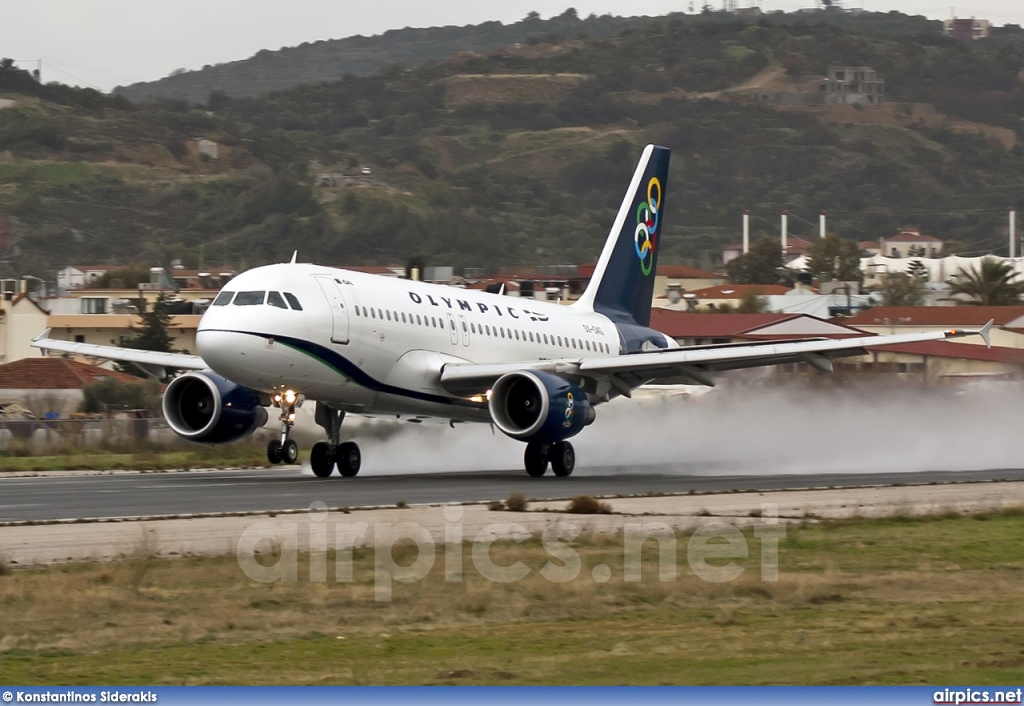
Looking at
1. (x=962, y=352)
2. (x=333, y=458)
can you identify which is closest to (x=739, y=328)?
(x=962, y=352)

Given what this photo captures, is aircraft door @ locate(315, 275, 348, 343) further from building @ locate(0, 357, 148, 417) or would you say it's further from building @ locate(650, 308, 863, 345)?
building @ locate(650, 308, 863, 345)

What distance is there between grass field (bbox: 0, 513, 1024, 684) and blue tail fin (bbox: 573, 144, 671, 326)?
2614cm

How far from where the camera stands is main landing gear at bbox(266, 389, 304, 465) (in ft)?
107

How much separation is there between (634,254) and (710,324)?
50.2 meters

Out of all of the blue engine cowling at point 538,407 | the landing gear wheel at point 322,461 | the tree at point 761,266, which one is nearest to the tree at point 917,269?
the tree at point 761,266

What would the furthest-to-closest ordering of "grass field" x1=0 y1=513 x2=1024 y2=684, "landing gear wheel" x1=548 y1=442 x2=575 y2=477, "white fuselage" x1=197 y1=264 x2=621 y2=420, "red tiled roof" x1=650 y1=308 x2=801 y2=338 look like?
"red tiled roof" x1=650 y1=308 x2=801 y2=338, "landing gear wheel" x1=548 y1=442 x2=575 y2=477, "white fuselage" x1=197 y1=264 x2=621 y2=420, "grass field" x1=0 y1=513 x2=1024 y2=684

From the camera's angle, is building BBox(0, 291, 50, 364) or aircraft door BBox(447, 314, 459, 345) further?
building BBox(0, 291, 50, 364)

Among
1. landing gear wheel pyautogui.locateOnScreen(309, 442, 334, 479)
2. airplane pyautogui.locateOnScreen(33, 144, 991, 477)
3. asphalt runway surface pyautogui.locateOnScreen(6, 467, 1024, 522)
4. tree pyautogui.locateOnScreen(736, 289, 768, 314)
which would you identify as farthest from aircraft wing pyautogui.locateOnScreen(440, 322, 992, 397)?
tree pyautogui.locateOnScreen(736, 289, 768, 314)

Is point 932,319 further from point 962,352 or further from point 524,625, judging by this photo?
point 524,625

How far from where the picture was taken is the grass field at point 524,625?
12.7 metres

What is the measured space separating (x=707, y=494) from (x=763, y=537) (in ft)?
24.1

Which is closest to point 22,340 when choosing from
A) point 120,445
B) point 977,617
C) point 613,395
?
point 120,445

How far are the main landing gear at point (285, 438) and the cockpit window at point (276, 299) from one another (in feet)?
5.59

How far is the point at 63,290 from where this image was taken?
134m
